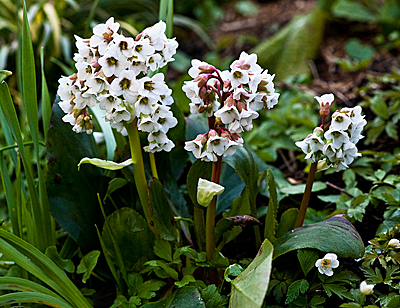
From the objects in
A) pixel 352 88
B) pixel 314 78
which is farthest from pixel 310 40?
pixel 352 88

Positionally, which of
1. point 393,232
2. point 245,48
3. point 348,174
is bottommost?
point 245,48

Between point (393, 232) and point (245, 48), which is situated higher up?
point (393, 232)

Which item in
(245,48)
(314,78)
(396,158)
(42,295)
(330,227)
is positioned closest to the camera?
(42,295)

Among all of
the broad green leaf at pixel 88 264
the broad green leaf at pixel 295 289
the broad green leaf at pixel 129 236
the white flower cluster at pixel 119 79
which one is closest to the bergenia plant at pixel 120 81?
the white flower cluster at pixel 119 79

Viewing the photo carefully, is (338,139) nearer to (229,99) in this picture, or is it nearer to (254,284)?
(229,99)

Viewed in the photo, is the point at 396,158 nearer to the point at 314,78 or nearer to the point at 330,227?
the point at 330,227

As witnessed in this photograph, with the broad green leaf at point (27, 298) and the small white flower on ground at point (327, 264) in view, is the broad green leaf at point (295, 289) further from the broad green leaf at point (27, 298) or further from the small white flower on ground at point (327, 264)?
the broad green leaf at point (27, 298)

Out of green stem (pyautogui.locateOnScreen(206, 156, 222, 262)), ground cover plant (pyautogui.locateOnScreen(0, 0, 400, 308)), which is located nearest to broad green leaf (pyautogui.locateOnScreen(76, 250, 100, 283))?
ground cover plant (pyautogui.locateOnScreen(0, 0, 400, 308))

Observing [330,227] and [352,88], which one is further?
[352,88]
